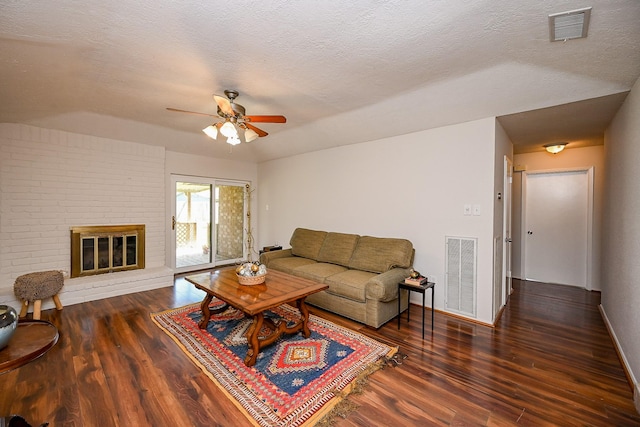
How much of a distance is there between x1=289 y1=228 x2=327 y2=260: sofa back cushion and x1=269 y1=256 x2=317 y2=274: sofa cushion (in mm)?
110

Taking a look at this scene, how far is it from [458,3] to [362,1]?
0.57 meters

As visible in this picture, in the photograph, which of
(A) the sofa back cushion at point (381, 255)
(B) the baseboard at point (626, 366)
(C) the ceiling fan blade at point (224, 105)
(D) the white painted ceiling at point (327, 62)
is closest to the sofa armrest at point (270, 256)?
Answer: (A) the sofa back cushion at point (381, 255)

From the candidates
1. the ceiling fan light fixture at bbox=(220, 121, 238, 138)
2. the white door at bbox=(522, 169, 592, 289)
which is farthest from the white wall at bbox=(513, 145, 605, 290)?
the ceiling fan light fixture at bbox=(220, 121, 238, 138)

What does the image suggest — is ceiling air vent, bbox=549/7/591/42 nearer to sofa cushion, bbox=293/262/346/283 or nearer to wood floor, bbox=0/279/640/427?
wood floor, bbox=0/279/640/427

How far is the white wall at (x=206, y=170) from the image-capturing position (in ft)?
16.5

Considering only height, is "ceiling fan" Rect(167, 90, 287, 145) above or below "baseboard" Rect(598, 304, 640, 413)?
above

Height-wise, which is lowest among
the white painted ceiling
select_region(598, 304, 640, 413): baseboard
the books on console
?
select_region(598, 304, 640, 413): baseboard

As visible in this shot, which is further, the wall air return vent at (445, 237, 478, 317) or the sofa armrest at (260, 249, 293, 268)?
the sofa armrest at (260, 249, 293, 268)

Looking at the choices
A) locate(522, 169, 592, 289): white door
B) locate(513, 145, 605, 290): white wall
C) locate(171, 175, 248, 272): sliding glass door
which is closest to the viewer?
locate(513, 145, 605, 290): white wall

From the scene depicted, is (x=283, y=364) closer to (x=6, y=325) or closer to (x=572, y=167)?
→ (x=6, y=325)

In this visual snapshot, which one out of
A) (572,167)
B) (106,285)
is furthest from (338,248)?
(572,167)

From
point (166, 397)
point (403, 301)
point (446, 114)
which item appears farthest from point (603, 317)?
point (166, 397)

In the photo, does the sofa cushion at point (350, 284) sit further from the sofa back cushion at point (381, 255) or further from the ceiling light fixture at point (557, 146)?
the ceiling light fixture at point (557, 146)

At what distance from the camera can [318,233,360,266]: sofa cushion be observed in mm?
3899
